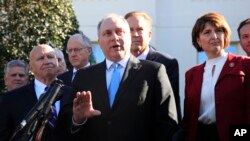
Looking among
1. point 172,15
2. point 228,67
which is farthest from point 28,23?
point 228,67

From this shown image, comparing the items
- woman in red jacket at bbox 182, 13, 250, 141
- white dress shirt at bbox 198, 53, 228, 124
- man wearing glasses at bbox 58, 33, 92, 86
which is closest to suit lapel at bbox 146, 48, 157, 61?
woman in red jacket at bbox 182, 13, 250, 141

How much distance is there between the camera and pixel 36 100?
5258mm

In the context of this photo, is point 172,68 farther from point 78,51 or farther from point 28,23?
point 28,23

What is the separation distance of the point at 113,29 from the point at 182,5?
10825 millimetres

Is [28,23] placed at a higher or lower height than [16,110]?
higher

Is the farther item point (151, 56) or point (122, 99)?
point (151, 56)

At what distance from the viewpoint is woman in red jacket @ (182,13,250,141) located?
14.6 ft

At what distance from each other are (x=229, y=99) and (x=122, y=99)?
3.03 ft

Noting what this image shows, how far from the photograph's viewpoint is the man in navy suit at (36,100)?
4559 millimetres

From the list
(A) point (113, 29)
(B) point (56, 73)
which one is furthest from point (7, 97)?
(A) point (113, 29)

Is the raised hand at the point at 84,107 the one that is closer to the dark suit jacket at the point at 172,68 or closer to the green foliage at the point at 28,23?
the dark suit jacket at the point at 172,68

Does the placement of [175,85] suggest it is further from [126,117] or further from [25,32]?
[25,32]

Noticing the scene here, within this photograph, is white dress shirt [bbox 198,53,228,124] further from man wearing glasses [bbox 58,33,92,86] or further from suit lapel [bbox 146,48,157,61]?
man wearing glasses [bbox 58,33,92,86]

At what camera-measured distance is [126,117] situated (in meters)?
4.23
